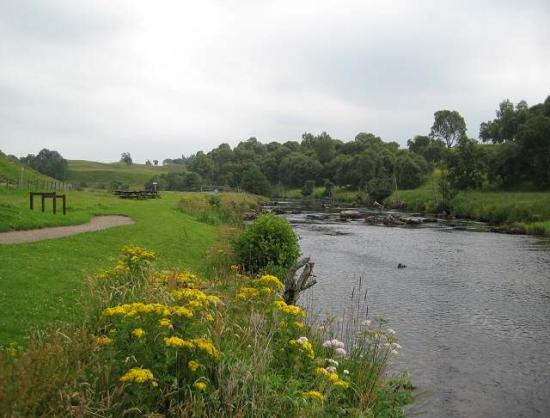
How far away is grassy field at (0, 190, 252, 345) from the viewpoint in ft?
35.6

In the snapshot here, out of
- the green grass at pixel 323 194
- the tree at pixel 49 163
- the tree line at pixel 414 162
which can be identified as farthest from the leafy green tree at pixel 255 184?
the tree at pixel 49 163

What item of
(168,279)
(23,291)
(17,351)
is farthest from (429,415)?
(23,291)

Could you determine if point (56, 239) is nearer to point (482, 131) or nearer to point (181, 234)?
point (181, 234)

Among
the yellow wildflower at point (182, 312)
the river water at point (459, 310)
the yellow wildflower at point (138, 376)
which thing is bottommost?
the river water at point (459, 310)

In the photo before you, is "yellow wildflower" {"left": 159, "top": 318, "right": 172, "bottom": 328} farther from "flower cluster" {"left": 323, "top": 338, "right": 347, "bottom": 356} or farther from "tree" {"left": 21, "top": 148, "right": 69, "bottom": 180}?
"tree" {"left": 21, "top": 148, "right": 69, "bottom": 180}

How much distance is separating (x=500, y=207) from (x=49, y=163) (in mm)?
145928

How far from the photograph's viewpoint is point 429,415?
1068 centimetres

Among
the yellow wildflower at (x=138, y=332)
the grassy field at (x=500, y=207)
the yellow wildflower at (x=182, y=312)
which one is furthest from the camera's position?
the grassy field at (x=500, y=207)

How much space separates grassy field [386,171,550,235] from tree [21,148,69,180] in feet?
393

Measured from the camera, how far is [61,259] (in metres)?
17.2

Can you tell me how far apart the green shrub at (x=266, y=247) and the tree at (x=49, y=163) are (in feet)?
511

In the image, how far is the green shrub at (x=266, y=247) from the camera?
21391 mm

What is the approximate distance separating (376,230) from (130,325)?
44.8 meters

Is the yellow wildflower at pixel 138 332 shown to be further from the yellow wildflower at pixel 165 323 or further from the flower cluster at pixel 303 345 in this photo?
the flower cluster at pixel 303 345
